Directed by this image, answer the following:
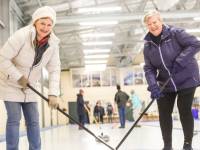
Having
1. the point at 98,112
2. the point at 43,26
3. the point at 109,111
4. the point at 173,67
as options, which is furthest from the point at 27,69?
the point at 109,111

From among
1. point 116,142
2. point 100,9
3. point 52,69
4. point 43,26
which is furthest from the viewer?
point 100,9

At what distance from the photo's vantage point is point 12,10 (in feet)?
37.4

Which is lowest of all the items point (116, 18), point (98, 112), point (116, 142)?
point (116, 142)

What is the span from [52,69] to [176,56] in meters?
1.11

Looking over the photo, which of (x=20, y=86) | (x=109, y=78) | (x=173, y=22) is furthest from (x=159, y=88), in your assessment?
(x=109, y=78)

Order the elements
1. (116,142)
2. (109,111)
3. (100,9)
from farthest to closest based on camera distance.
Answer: (109,111)
(100,9)
(116,142)

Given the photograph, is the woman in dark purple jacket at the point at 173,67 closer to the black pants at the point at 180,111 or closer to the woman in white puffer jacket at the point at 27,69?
the black pants at the point at 180,111

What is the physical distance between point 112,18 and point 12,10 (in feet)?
9.43

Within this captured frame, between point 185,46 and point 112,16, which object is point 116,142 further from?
point 112,16

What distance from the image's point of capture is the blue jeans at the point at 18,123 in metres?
3.04

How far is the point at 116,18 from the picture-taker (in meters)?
11.8

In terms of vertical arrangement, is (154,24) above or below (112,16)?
below

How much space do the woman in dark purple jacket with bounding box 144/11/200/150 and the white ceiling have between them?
4.86 metres

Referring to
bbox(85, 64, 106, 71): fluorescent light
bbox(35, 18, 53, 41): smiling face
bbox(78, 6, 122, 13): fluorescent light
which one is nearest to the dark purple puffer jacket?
bbox(35, 18, 53, 41): smiling face
